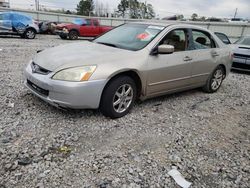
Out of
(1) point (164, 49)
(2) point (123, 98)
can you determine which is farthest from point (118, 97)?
(1) point (164, 49)

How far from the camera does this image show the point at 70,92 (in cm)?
333

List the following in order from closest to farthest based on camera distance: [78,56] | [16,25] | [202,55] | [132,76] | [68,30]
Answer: [78,56], [132,76], [202,55], [16,25], [68,30]

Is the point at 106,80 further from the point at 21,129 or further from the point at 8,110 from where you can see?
the point at 8,110

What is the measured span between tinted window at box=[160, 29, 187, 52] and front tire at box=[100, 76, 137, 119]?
107cm

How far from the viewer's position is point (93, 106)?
356 cm

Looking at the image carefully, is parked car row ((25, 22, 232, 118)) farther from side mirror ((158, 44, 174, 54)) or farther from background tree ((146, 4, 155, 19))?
background tree ((146, 4, 155, 19))

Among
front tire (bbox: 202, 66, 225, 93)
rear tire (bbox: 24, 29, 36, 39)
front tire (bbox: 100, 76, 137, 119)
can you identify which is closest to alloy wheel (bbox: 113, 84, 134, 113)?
→ front tire (bbox: 100, 76, 137, 119)

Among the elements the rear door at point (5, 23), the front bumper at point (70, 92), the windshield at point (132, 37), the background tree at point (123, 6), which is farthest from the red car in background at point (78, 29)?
the background tree at point (123, 6)

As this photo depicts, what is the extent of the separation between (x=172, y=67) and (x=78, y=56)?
5.65ft

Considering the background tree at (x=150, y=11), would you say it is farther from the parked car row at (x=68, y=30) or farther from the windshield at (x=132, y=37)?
the windshield at (x=132, y=37)

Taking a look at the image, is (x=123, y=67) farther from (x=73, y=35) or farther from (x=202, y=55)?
(x=73, y=35)

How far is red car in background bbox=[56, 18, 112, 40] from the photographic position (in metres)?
17.9

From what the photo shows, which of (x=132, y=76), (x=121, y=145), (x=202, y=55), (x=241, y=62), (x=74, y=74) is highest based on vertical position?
(x=202, y=55)

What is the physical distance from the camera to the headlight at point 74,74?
11.0 feet
